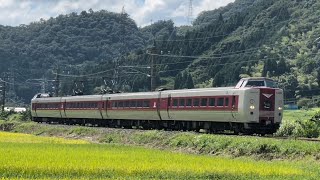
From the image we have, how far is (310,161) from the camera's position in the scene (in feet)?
75.9

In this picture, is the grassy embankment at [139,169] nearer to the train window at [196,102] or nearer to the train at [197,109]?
the train at [197,109]

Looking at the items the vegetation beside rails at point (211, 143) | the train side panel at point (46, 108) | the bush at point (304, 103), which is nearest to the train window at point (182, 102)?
the vegetation beside rails at point (211, 143)

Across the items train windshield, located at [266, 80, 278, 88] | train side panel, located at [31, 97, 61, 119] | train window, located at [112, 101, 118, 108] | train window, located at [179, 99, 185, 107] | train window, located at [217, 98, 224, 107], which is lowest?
train side panel, located at [31, 97, 61, 119]

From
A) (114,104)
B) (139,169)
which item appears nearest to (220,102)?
(139,169)

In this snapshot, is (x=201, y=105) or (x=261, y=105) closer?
(x=261, y=105)

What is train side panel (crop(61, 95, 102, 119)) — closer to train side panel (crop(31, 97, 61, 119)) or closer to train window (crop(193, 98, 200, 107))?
train side panel (crop(31, 97, 61, 119))

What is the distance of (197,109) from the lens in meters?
36.8

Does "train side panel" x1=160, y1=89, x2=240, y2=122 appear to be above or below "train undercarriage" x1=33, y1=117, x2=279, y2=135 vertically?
above

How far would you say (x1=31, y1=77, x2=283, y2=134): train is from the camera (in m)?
32.7

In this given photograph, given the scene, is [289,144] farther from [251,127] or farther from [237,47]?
[237,47]

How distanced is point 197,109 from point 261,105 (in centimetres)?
535

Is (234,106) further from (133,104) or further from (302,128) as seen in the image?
(133,104)

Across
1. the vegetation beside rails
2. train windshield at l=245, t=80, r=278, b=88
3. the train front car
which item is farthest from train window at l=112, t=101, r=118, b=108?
train windshield at l=245, t=80, r=278, b=88

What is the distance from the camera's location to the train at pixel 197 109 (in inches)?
1288
